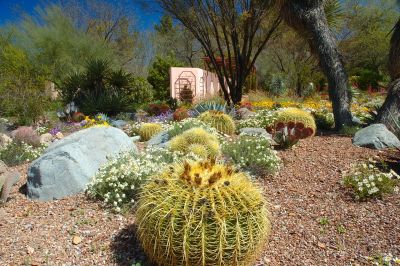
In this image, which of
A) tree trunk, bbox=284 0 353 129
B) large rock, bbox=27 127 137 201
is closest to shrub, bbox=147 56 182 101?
tree trunk, bbox=284 0 353 129

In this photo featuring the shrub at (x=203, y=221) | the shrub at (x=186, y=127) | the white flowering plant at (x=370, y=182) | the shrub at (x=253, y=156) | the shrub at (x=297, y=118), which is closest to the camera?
the shrub at (x=203, y=221)

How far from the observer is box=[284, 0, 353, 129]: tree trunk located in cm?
841

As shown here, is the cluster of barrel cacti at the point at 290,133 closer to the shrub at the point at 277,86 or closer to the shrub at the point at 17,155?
the shrub at the point at 17,155

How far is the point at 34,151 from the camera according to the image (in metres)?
7.30

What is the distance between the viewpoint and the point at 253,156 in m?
5.40

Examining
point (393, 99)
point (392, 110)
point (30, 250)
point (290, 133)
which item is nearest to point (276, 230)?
point (30, 250)

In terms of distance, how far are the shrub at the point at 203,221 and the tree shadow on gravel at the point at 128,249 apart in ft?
1.29

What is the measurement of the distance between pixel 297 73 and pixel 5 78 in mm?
15410

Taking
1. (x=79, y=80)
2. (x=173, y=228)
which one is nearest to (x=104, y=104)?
(x=79, y=80)

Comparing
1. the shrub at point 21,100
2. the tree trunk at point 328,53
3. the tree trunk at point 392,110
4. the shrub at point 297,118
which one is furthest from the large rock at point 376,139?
the shrub at point 21,100

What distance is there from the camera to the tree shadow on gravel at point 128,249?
135 inches

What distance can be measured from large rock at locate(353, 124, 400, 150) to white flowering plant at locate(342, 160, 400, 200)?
1.42 meters

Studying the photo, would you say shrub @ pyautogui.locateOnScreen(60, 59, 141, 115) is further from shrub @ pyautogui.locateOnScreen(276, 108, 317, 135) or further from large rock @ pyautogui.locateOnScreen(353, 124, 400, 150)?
large rock @ pyautogui.locateOnScreen(353, 124, 400, 150)

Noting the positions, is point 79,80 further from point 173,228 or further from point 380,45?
point 380,45
